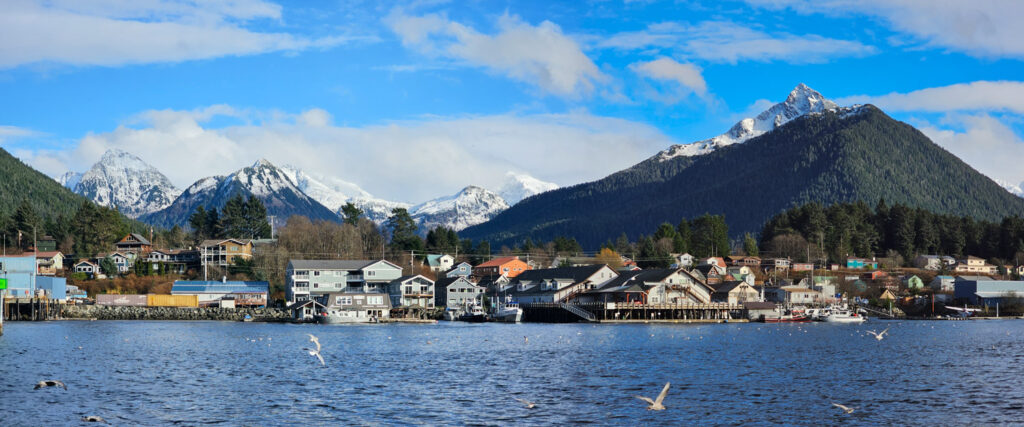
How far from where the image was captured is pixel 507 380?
169ft

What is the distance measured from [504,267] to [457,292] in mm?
20878

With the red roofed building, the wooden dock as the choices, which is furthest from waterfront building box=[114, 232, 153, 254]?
the wooden dock

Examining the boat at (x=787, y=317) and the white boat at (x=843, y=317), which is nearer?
the white boat at (x=843, y=317)

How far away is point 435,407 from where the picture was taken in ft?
135

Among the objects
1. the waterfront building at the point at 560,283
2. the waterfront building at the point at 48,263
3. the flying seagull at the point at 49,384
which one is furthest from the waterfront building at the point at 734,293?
the flying seagull at the point at 49,384

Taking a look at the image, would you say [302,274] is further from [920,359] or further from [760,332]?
[920,359]

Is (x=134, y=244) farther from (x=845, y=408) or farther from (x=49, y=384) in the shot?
(x=845, y=408)

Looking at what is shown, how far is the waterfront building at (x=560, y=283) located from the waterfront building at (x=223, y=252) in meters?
50.2

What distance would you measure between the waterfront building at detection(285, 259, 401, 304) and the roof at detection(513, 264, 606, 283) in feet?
70.9

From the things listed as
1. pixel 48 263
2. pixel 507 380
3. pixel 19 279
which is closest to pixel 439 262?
pixel 48 263

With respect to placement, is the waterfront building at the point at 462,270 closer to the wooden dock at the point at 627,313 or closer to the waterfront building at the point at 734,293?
the wooden dock at the point at 627,313

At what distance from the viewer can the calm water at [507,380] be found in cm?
3906

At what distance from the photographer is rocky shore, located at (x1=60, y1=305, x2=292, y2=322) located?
130 m

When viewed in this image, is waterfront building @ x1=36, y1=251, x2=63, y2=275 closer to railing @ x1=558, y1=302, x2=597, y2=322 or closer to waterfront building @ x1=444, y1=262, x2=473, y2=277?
waterfront building @ x1=444, y1=262, x2=473, y2=277
